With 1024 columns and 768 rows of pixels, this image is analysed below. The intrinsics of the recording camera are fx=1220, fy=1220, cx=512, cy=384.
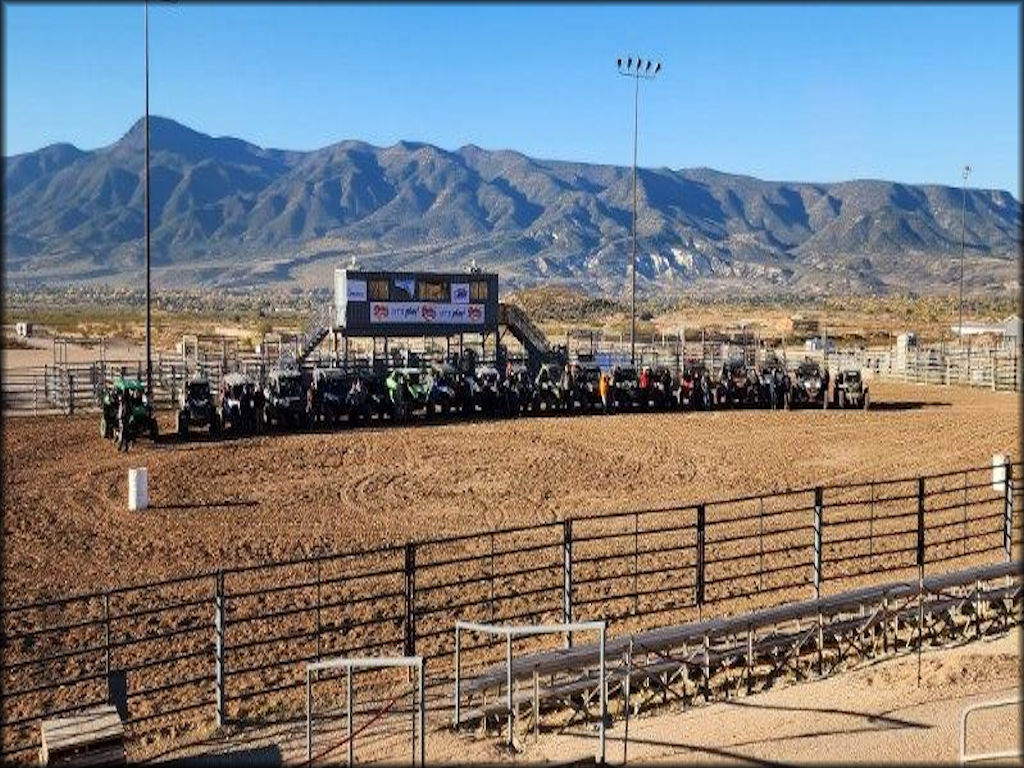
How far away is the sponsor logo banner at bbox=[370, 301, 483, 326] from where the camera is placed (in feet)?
126

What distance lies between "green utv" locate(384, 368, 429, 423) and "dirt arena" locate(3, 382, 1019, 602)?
166 cm

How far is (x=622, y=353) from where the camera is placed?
169ft

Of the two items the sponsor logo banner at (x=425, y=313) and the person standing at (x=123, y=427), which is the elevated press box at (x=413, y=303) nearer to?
the sponsor logo banner at (x=425, y=313)

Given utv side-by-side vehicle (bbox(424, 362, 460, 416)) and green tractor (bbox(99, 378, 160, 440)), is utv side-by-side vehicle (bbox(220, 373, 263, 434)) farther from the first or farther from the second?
utv side-by-side vehicle (bbox(424, 362, 460, 416))

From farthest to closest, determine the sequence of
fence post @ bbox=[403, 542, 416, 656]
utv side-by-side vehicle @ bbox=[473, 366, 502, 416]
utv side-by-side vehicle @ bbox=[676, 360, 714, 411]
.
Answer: utv side-by-side vehicle @ bbox=[676, 360, 714, 411], utv side-by-side vehicle @ bbox=[473, 366, 502, 416], fence post @ bbox=[403, 542, 416, 656]

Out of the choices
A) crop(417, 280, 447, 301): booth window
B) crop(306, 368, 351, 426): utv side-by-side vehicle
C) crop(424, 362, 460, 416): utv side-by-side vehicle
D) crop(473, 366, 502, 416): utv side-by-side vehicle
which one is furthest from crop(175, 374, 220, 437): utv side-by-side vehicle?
crop(417, 280, 447, 301): booth window

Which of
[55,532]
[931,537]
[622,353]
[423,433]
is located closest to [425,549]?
[55,532]

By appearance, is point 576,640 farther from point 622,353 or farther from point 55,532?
point 622,353

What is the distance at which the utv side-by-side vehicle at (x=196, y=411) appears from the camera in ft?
95.0

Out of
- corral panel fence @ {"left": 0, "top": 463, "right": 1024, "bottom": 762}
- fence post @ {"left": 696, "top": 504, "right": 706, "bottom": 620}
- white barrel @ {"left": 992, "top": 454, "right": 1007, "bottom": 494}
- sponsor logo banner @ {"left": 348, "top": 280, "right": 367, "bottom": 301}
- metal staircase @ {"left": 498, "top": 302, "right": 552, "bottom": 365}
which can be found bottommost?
corral panel fence @ {"left": 0, "top": 463, "right": 1024, "bottom": 762}

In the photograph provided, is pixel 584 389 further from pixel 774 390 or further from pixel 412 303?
pixel 412 303

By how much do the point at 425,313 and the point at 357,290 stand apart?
96.4 inches

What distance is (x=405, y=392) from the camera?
3353 cm

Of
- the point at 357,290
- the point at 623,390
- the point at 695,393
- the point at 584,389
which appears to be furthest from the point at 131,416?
the point at 695,393
